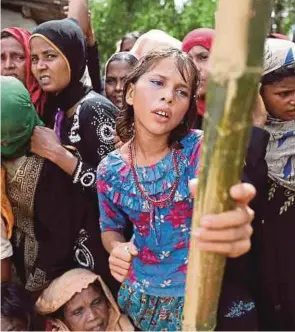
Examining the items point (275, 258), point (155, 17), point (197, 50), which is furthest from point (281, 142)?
point (155, 17)

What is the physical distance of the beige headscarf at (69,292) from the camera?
2285 millimetres

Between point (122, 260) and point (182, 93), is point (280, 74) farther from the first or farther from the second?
point (122, 260)

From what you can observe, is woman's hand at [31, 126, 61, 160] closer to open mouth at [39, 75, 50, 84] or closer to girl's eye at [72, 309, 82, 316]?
open mouth at [39, 75, 50, 84]

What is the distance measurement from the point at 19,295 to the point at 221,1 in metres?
1.78

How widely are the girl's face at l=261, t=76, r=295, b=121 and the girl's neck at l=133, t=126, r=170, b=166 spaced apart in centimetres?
36

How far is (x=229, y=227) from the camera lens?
0.99 m

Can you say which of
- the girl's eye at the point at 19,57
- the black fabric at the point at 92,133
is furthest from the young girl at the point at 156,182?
the girl's eye at the point at 19,57

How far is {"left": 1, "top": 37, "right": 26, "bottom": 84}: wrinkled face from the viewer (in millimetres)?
2432

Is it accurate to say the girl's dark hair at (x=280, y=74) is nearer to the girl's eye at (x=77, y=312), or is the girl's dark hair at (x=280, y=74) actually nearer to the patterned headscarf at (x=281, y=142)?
the patterned headscarf at (x=281, y=142)

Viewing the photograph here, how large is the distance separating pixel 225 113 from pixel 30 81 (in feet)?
5.44

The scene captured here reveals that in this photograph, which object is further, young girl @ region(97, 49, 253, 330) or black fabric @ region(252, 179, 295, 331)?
black fabric @ region(252, 179, 295, 331)

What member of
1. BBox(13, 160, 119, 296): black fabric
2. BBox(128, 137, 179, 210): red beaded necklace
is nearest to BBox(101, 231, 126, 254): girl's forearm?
BBox(128, 137, 179, 210): red beaded necklace

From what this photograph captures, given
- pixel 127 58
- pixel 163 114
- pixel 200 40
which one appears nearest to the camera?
pixel 163 114

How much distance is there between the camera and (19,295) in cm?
235
